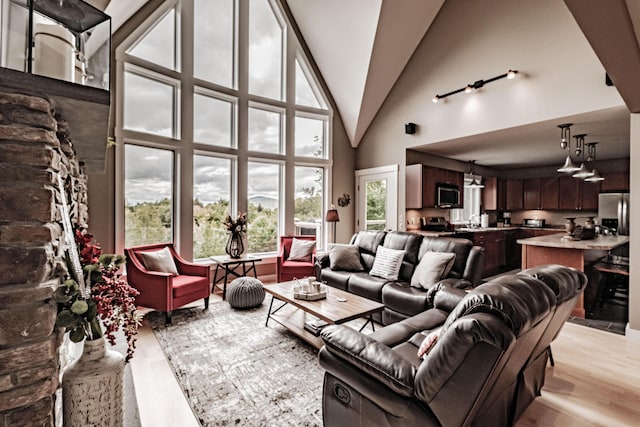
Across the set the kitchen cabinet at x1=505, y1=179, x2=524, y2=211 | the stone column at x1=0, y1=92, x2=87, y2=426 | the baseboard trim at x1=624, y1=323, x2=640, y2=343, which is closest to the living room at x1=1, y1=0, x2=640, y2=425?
the baseboard trim at x1=624, y1=323, x2=640, y2=343

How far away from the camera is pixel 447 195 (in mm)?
6070

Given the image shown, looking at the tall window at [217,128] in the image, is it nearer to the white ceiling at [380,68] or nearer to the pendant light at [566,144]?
the white ceiling at [380,68]

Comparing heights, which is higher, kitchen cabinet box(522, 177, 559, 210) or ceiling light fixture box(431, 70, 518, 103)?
ceiling light fixture box(431, 70, 518, 103)

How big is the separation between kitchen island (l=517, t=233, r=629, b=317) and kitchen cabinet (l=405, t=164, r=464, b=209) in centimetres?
174

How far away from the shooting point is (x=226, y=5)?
17.3ft

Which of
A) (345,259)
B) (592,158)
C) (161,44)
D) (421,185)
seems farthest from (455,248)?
(161,44)

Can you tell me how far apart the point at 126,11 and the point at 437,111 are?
15.5 ft

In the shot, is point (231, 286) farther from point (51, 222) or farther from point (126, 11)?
point (126, 11)

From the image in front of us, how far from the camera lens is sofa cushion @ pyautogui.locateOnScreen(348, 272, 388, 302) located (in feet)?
11.3

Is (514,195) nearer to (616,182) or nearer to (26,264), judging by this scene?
(616,182)

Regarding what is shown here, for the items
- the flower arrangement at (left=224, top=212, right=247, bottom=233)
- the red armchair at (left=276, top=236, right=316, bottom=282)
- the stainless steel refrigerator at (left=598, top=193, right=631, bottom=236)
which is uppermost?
the stainless steel refrigerator at (left=598, top=193, right=631, bottom=236)

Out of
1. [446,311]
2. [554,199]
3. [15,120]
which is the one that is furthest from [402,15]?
[554,199]

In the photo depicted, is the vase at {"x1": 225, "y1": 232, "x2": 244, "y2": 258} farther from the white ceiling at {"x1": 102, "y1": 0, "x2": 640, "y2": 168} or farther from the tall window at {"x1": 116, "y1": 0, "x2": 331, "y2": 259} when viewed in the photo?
the white ceiling at {"x1": 102, "y1": 0, "x2": 640, "y2": 168}

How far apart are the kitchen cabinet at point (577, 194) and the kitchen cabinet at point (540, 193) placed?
11 cm
